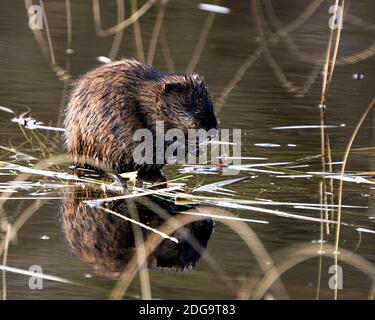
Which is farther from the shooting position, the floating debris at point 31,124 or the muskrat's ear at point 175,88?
the floating debris at point 31,124

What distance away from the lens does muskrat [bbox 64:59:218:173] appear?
6.48m

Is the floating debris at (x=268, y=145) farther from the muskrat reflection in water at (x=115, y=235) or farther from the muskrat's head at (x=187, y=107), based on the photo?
the muskrat reflection in water at (x=115, y=235)

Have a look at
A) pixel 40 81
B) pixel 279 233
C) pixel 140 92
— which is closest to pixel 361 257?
pixel 279 233

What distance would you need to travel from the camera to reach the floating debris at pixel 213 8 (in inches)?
468

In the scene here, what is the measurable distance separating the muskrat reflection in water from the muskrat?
63cm

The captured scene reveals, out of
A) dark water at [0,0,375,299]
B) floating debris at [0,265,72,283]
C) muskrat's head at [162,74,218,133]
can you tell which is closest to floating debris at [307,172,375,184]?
dark water at [0,0,375,299]

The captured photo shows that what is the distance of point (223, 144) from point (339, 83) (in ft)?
7.62

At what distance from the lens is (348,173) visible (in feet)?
21.1

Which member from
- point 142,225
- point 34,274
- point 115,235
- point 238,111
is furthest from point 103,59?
point 34,274

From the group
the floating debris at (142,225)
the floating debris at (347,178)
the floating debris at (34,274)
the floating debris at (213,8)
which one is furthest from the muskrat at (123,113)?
the floating debris at (213,8)

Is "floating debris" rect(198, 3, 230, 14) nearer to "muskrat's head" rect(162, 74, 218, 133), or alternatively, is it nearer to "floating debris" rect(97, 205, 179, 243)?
"muskrat's head" rect(162, 74, 218, 133)

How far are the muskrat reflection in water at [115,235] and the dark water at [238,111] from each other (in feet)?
0.23

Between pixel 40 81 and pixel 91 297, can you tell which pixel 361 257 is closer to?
pixel 91 297

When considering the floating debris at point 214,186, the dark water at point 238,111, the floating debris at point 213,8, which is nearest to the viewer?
the dark water at point 238,111
